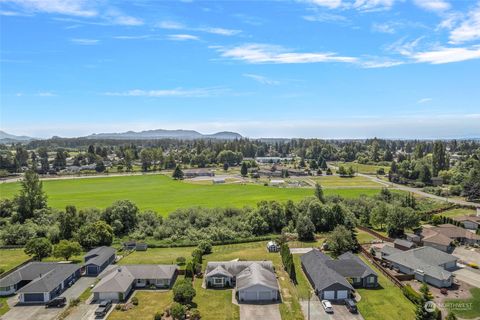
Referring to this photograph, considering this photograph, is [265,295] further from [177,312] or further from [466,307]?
[466,307]

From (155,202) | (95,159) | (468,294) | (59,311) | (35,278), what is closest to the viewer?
(59,311)

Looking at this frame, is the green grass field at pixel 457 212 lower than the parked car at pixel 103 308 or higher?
higher

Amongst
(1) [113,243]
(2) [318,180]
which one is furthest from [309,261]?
(2) [318,180]

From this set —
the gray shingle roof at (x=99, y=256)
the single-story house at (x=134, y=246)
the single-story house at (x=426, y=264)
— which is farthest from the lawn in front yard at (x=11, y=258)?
the single-story house at (x=426, y=264)

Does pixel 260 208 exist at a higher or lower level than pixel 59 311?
higher

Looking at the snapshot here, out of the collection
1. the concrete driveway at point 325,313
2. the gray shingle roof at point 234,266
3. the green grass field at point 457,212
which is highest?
the gray shingle roof at point 234,266

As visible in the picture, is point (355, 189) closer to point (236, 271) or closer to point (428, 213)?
point (428, 213)

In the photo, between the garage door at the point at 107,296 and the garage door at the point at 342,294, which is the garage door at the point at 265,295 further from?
the garage door at the point at 107,296
